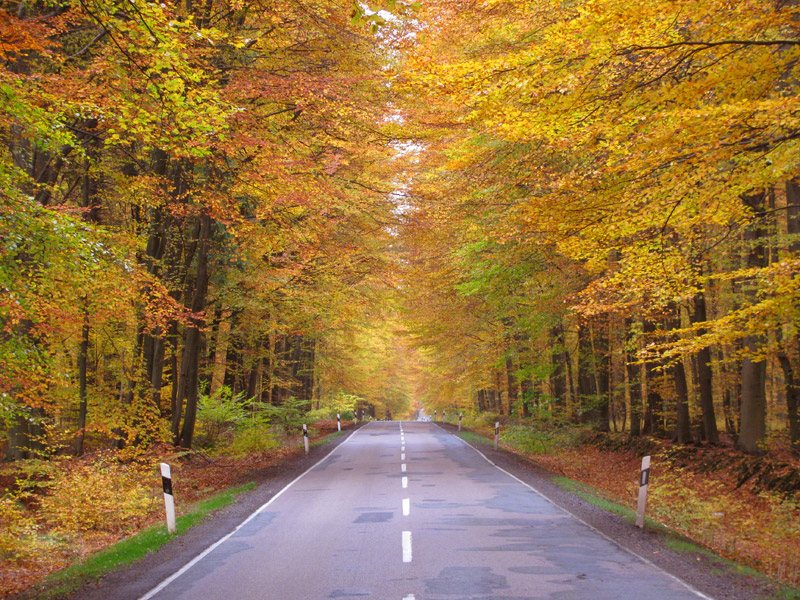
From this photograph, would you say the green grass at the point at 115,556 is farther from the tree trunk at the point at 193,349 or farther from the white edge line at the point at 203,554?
the tree trunk at the point at 193,349

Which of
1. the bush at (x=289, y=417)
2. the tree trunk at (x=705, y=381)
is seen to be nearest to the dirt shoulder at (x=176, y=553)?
the bush at (x=289, y=417)

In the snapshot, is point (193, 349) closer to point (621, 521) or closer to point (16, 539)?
point (16, 539)

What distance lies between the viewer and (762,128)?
7.83 metres

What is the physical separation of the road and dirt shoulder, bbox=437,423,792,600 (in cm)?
26

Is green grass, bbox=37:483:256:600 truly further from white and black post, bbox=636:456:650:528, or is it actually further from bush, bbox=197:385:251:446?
bush, bbox=197:385:251:446

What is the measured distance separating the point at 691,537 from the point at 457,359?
22442 mm

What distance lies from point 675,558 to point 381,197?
1548cm

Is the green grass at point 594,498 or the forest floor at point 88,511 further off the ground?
the forest floor at point 88,511

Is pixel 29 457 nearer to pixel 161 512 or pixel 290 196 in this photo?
pixel 161 512

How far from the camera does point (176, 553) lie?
8.62 metres

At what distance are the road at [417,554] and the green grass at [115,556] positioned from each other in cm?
103

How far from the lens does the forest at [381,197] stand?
8086 mm

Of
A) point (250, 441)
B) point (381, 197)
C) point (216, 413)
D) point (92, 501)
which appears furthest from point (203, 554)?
point (381, 197)

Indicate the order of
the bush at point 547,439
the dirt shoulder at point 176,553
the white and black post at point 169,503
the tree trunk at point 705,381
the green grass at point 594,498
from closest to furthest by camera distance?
1. the dirt shoulder at point 176,553
2. the white and black post at point 169,503
3. the green grass at point 594,498
4. the tree trunk at point 705,381
5. the bush at point 547,439
